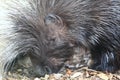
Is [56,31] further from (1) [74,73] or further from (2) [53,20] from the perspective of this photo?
(1) [74,73]

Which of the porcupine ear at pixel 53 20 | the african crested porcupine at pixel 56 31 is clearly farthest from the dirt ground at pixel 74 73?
the porcupine ear at pixel 53 20

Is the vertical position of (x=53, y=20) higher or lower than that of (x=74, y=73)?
higher

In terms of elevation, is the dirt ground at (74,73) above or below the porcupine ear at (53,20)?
below

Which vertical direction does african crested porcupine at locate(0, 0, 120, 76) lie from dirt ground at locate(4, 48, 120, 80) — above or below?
above

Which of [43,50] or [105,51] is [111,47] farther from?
[43,50]

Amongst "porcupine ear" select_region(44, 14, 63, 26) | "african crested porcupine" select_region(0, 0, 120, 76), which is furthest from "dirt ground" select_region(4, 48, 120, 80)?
"porcupine ear" select_region(44, 14, 63, 26)

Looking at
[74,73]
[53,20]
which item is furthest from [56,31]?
[74,73]

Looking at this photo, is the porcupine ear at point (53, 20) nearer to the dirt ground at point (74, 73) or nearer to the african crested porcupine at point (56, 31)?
the african crested porcupine at point (56, 31)

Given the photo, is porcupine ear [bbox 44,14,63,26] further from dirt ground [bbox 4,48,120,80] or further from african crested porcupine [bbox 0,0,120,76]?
dirt ground [bbox 4,48,120,80]
